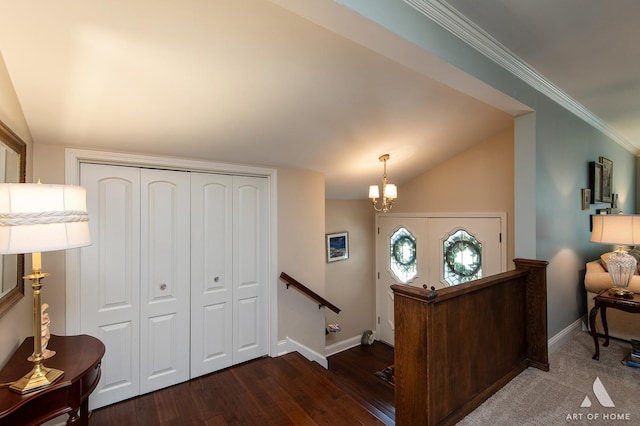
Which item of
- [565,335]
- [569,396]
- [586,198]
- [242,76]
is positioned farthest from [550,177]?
[242,76]

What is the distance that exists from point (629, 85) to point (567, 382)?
8.69ft

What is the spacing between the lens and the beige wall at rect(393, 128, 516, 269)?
11.6ft

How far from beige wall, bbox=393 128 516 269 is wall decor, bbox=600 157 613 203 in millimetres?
1159

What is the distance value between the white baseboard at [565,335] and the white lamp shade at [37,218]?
3.52 meters

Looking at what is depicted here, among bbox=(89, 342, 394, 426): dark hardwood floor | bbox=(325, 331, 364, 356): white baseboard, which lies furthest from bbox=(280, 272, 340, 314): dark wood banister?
bbox=(325, 331, 364, 356): white baseboard

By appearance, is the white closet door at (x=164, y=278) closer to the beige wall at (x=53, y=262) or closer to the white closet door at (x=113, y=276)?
the white closet door at (x=113, y=276)

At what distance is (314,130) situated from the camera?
253 centimetres

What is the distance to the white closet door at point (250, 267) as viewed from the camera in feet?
9.41

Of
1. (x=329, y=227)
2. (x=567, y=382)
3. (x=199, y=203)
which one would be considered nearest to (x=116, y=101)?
(x=199, y=203)

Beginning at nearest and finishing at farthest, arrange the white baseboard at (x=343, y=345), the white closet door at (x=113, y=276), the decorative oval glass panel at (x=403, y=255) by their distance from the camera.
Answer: the white closet door at (x=113, y=276), the white baseboard at (x=343, y=345), the decorative oval glass panel at (x=403, y=255)

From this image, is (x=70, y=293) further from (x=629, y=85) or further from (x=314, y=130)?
(x=629, y=85)

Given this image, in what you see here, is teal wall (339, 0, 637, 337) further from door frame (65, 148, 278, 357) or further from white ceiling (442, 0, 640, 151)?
door frame (65, 148, 278, 357)

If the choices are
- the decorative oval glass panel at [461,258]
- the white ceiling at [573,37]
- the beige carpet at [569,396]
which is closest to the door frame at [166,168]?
the beige carpet at [569,396]

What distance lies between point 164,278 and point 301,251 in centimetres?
134
